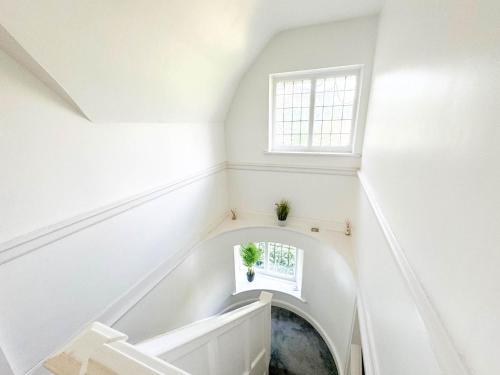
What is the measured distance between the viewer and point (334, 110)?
2.88 meters

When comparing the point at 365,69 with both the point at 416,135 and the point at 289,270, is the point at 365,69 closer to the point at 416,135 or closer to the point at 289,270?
the point at 416,135

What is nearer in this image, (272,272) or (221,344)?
(221,344)

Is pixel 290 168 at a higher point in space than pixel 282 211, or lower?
higher

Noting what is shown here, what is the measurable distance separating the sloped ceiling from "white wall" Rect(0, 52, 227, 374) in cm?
16

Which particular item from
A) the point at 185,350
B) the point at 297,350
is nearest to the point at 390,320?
the point at 185,350

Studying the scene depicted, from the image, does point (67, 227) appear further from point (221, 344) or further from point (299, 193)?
point (299, 193)

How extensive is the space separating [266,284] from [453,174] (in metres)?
3.81

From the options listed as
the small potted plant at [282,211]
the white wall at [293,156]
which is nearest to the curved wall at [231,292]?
the small potted plant at [282,211]

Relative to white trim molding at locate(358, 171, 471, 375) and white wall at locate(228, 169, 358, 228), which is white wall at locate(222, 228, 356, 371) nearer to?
white wall at locate(228, 169, 358, 228)

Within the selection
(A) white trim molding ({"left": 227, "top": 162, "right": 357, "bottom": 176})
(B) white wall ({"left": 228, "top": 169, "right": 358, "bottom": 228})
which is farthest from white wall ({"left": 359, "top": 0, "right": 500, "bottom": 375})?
(B) white wall ({"left": 228, "top": 169, "right": 358, "bottom": 228})

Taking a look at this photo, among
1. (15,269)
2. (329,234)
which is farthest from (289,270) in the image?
(15,269)

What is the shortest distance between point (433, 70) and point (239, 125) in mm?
2644

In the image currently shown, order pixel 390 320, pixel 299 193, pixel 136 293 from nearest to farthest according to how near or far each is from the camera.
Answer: pixel 390 320 → pixel 136 293 → pixel 299 193

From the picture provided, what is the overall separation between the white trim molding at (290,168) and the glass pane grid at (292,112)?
0.35 meters
